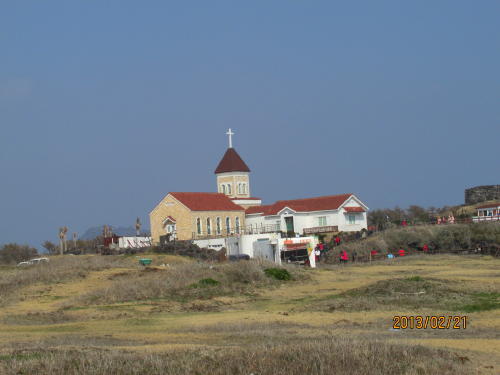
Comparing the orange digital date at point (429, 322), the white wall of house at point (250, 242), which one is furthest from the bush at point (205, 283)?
the white wall of house at point (250, 242)

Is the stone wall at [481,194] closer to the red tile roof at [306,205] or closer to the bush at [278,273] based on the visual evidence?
the red tile roof at [306,205]

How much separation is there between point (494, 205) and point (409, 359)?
61434 mm

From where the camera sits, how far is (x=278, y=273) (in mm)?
32031

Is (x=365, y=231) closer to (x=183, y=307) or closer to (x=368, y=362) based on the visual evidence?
(x=183, y=307)

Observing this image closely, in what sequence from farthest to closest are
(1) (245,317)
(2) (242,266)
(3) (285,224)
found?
1. (3) (285,224)
2. (2) (242,266)
3. (1) (245,317)

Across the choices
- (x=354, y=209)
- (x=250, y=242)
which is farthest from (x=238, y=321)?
(x=354, y=209)

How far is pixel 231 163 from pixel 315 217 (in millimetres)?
10945

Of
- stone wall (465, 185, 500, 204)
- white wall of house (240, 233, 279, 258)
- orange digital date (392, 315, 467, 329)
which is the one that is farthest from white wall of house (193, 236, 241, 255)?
stone wall (465, 185, 500, 204)

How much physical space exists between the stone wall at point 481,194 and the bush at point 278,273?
6089 cm

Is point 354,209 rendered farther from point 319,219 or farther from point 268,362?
point 268,362

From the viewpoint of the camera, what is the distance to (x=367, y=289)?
82.8 feet

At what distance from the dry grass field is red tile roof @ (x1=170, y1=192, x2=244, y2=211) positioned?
906 inches

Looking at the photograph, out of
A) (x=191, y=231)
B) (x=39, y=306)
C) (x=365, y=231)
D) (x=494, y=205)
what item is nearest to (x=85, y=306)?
(x=39, y=306)

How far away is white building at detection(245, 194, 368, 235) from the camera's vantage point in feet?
204
